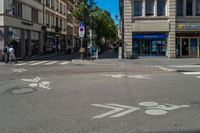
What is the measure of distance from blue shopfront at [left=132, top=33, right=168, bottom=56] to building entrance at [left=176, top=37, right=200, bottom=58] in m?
1.52

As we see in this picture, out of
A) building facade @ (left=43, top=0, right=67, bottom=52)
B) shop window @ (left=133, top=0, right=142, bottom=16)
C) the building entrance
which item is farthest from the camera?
building facade @ (left=43, top=0, right=67, bottom=52)

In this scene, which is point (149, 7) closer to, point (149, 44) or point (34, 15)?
point (149, 44)

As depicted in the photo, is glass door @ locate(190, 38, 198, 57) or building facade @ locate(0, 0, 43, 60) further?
building facade @ locate(0, 0, 43, 60)

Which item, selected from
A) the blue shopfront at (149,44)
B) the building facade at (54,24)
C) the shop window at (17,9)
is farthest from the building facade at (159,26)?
the building facade at (54,24)

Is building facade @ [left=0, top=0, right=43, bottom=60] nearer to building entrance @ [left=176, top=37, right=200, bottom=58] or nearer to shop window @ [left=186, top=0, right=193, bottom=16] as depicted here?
building entrance @ [left=176, top=37, right=200, bottom=58]

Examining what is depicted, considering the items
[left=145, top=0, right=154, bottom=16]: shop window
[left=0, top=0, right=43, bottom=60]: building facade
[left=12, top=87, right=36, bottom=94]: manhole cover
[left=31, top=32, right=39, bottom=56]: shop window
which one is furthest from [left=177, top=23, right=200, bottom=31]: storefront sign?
[left=12, top=87, right=36, bottom=94]: manhole cover

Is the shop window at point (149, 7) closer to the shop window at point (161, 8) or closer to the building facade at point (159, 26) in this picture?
the building facade at point (159, 26)

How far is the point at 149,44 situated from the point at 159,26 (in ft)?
6.58

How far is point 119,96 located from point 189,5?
74.3 feet

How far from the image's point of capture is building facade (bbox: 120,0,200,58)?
2853cm

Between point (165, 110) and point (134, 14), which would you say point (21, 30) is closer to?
point (134, 14)

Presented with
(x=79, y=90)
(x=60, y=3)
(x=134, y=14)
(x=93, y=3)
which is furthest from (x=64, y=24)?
(x=79, y=90)

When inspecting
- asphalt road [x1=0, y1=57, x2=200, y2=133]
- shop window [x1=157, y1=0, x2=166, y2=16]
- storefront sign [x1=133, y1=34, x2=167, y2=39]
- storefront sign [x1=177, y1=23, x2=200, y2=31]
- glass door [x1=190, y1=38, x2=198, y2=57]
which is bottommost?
asphalt road [x1=0, y1=57, x2=200, y2=133]

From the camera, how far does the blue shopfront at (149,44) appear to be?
2898cm
